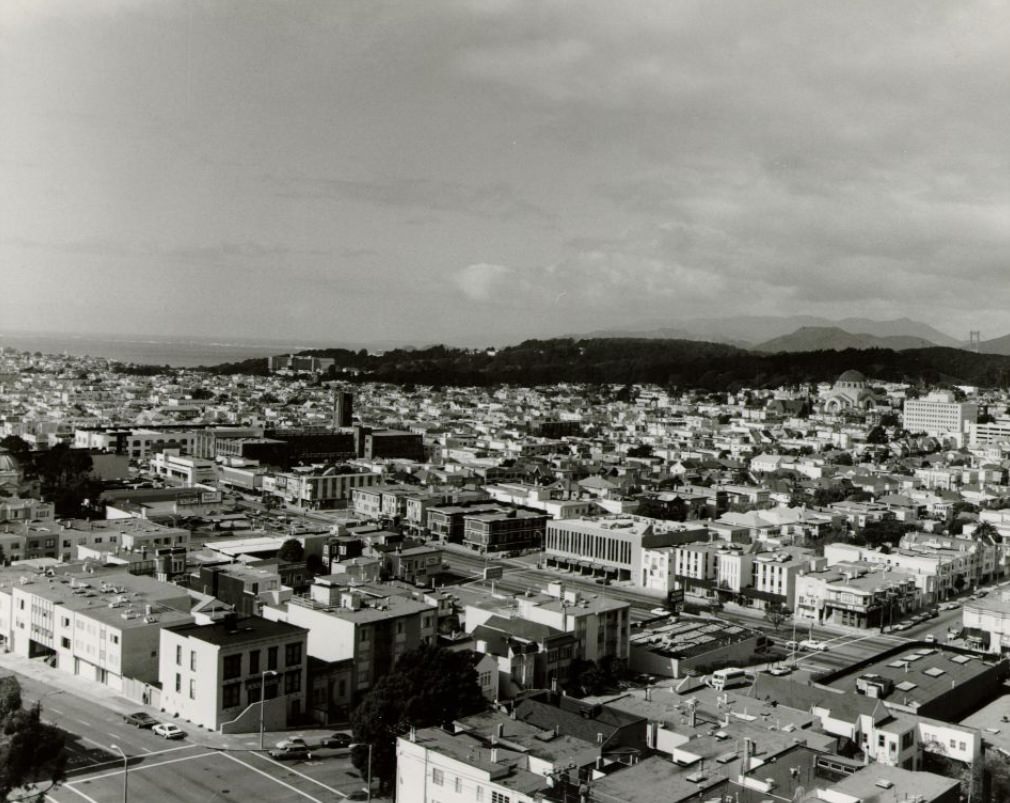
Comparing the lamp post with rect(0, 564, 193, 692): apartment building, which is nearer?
the lamp post

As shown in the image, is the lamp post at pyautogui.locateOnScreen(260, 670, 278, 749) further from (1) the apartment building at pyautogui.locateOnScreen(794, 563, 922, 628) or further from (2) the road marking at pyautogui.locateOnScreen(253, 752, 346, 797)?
(1) the apartment building at pyautogui.locateOnScreen(794, 563, 922, 628)

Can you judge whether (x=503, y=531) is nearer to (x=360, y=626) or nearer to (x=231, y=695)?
(x=360, y=626)

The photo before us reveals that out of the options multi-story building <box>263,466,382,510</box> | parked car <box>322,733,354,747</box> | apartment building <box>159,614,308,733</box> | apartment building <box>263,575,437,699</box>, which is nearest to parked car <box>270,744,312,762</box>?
parked car <box>322,733,354,747</box>

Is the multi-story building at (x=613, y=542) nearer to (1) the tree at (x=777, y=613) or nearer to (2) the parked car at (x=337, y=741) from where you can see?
(1) the tree at (x=777, y=613)

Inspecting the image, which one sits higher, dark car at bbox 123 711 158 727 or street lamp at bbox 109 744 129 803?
street lamp at bbox 109 744 129 803

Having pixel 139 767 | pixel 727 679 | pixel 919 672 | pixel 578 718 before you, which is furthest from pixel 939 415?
pixel 139 767

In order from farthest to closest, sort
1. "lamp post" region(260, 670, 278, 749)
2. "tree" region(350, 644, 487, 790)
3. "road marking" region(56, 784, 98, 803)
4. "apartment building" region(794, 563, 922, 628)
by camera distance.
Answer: "apartment building" region(794, 563, 922, 628)
"lamp post" region(260, 670, 278, 749)
"tree" region(350, 644, 487, 790)
"road marking" region(56, 784, 98, 803)
